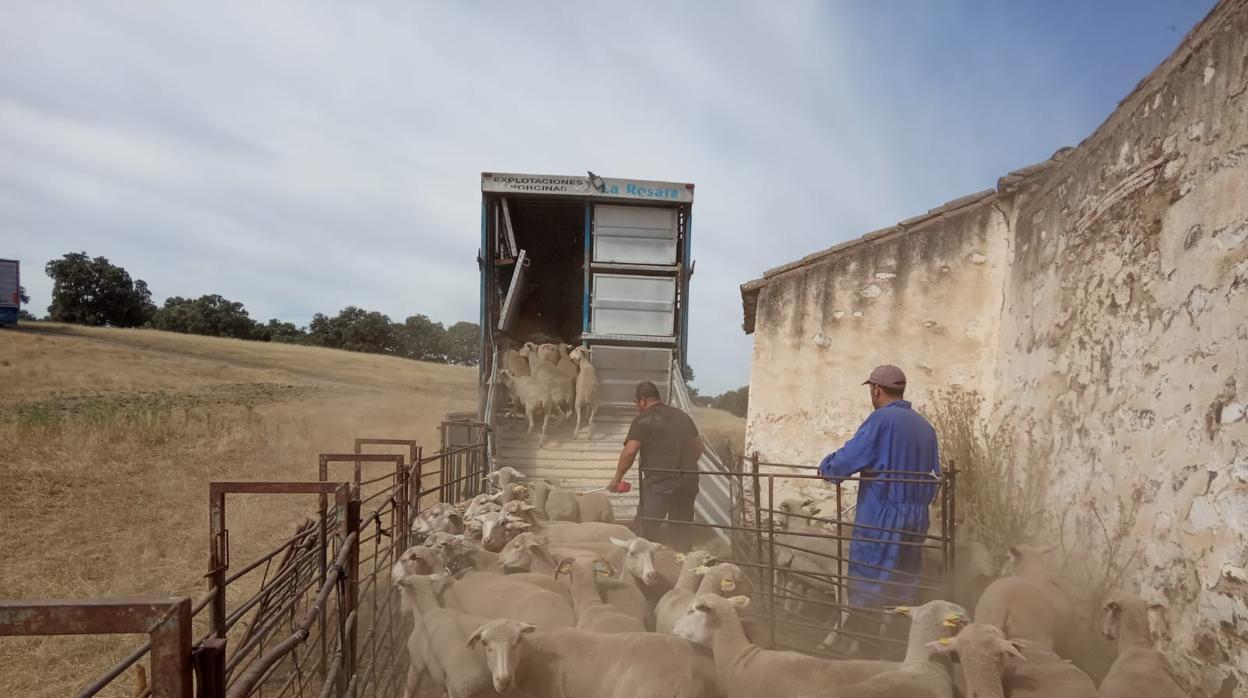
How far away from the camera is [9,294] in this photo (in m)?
39.6

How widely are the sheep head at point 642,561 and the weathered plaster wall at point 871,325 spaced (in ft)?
10.1

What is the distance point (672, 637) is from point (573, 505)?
4104 mm

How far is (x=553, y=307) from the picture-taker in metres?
16.0

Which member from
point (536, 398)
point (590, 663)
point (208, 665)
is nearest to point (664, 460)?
point (590, 663)

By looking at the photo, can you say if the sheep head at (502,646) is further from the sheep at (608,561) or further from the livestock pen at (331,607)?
the sheep at (608,561)

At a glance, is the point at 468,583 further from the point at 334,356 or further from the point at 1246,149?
the point at 334,356

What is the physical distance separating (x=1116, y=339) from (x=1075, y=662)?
80.2 inches

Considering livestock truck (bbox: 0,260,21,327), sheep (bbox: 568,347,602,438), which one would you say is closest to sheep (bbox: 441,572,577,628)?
sheep (bbox: 568,347,602,438)

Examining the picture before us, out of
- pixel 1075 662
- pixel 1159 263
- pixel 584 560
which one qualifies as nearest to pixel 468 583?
pixel 584 560

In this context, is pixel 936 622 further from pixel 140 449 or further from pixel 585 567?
pixel 140 449

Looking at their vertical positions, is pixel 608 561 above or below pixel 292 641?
below

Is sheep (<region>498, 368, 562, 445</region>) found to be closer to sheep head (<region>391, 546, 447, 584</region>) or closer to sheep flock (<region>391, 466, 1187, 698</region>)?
sheep flock (<region>391, 466, 1187, 698</region>)

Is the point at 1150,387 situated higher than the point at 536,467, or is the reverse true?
the point at 1150,387

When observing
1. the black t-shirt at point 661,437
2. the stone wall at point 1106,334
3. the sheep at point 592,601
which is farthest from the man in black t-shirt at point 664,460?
the stone wall at point 1106,334
